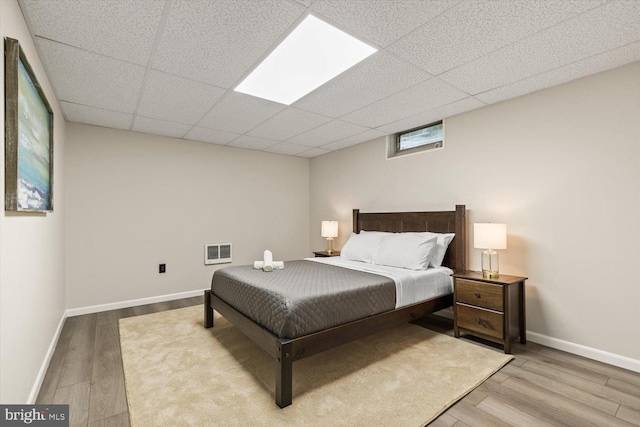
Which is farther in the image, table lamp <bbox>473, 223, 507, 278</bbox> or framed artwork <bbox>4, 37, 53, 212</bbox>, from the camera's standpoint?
table lamp <bbox>473, 223, 507, 278</bbox>

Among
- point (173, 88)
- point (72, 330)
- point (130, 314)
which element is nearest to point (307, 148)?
point (173, 88)

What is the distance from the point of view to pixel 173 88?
2699 millimetres

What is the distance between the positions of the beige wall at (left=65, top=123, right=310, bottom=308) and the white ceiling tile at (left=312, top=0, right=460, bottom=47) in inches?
134

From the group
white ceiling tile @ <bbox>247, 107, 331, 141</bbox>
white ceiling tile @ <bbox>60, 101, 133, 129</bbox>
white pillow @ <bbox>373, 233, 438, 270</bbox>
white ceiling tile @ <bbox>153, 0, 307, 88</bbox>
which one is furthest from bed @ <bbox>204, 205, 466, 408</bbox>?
white ceiling tile @ <bbox>60, 101, 133, 129</bbox>

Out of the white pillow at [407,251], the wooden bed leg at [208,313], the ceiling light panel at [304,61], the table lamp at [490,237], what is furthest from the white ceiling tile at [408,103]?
the wooden bed leg at [208,313]

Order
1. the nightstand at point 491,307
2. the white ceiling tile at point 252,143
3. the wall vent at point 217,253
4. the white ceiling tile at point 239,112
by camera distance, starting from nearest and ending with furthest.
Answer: the nightstand at point 491,307
the white ceiling tile at point 239,112
the white ceiling tile at point 252,143
the wall vent at point 217,253

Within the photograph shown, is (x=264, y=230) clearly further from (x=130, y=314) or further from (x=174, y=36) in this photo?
(x=174, y=36)

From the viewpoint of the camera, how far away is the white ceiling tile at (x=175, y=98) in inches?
102

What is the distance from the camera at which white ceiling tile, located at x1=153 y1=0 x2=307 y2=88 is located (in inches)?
66.9

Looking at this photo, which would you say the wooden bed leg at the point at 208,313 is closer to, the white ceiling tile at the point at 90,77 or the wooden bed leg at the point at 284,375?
the wooden bed leg at the point at 284,375

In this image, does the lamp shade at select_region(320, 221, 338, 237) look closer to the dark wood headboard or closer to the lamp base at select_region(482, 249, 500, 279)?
the dark wood headboard

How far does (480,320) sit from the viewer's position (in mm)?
2705

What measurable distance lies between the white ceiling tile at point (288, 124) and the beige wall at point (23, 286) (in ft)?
6.67

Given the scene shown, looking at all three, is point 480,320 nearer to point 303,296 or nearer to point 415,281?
point 415,281
